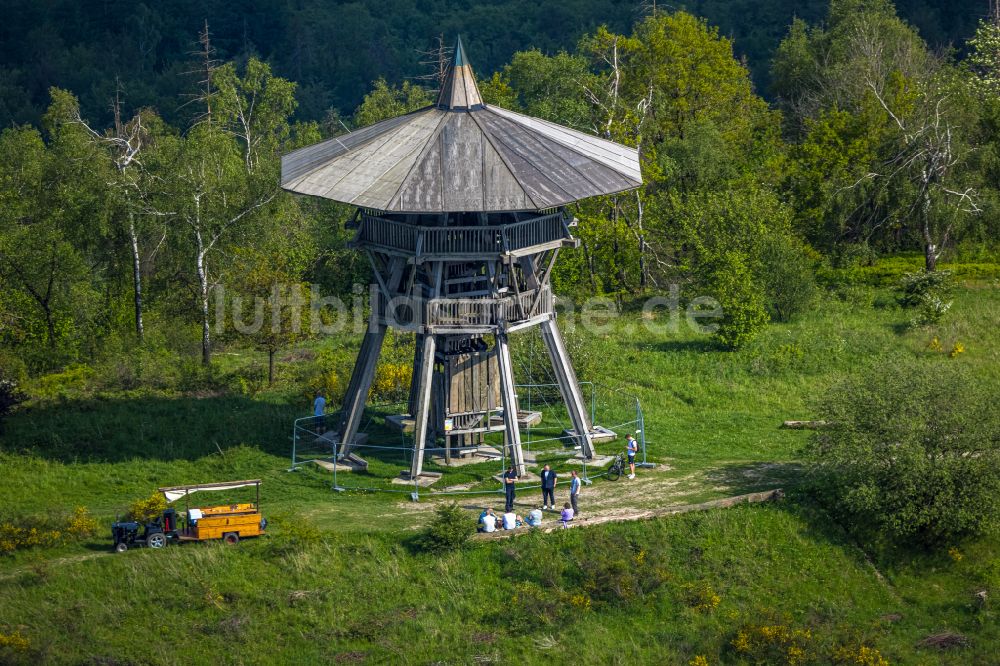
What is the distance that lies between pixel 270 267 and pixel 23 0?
10371 centimetres

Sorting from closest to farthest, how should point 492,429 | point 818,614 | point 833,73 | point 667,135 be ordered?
1. point 818,614
2. point 492,429
3. point 667,135
4. point 833,73

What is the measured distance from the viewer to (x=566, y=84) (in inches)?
3371

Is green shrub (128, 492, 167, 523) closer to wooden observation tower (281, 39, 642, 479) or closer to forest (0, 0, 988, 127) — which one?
wooden observation tower (281, 39, 642, 479)

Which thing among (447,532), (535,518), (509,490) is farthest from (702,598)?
(447,532)

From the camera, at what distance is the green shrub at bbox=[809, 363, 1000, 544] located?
133 ft

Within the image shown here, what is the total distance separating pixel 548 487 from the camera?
4312 centimetres

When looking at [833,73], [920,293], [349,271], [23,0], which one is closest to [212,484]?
[349,271]

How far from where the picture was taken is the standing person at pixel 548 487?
4303cm

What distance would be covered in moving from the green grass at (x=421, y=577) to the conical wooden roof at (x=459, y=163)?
983cm

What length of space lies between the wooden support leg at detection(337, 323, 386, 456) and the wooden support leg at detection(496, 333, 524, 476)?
464cm

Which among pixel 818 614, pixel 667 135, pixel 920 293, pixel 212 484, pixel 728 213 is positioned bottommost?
pixel 818 614

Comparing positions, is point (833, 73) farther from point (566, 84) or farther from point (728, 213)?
point (728, 213)

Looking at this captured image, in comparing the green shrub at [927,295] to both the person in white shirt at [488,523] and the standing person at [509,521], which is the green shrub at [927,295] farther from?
the person in white shirt at [488,523]

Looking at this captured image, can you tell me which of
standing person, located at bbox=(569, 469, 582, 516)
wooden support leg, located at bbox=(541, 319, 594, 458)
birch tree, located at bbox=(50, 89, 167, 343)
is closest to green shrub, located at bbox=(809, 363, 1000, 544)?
standing person, located at bbox=(569, 469, 582, 516)
